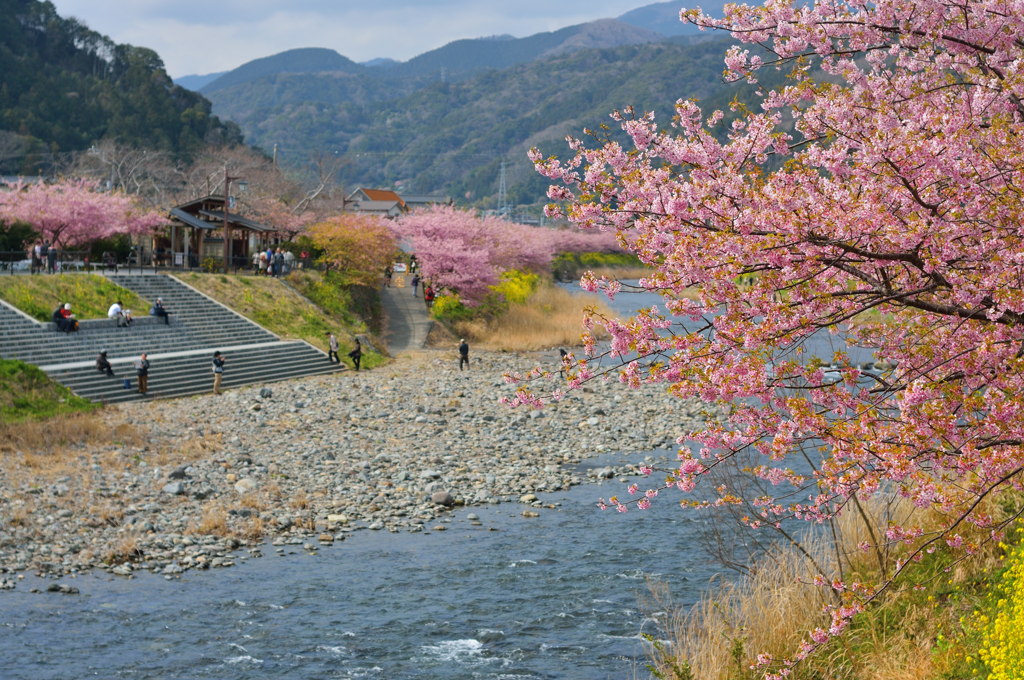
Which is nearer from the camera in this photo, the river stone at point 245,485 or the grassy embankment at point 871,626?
the grassy embankment at point 871,626

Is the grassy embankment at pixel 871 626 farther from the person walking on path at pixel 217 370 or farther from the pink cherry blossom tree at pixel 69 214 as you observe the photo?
the pink cherry blossom tree at pixel 69 214

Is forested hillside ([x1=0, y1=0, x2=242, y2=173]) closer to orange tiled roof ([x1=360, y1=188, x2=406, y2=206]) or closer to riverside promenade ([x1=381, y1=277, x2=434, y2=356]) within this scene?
orange tiled roof ([x1=360, y1=188, x2=406, y2=206])

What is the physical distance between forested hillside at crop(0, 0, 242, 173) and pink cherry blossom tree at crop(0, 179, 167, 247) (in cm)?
4484

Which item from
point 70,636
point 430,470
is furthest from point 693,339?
point 430,470

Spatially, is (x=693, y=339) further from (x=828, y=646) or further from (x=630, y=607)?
(x=630, y=607)

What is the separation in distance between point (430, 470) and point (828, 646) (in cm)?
1517

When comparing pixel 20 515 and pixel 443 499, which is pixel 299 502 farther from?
pixel 20 515

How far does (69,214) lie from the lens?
147ft

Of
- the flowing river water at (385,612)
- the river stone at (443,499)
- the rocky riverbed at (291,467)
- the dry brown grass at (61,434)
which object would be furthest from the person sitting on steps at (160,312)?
the flowing river water at (385,612)

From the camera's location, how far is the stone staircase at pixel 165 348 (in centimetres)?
3045

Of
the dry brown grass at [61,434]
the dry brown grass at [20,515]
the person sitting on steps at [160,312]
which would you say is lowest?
the dry brown grass at [20,515]

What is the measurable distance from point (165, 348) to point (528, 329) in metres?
21.6

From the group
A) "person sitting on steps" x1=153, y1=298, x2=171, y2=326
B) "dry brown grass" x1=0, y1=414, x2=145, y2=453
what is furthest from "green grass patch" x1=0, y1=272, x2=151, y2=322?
"dry brown grass" x1=0, y1=414, x2=145, y2=453

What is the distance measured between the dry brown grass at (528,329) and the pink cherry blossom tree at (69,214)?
1832cm
